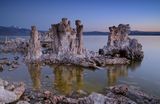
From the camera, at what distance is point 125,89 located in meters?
23.3

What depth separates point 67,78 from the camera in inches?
1246

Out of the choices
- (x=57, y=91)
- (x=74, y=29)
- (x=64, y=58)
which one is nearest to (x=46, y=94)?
(x=57, y=91)

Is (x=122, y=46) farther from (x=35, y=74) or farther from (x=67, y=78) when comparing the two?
(x=35, y=74)

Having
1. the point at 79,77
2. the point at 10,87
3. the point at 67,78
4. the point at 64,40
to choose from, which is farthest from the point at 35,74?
the point at 64,40

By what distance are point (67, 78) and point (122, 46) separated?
25.2 meters

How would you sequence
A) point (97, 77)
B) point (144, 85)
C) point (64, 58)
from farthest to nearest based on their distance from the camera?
point (64, 58)
point (97, 77)
point (144, 85)

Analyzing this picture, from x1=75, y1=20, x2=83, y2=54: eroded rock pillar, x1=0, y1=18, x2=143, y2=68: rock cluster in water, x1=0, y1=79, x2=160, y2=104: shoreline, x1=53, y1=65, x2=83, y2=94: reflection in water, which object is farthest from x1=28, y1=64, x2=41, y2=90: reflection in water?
x1=75, y1=20, x2=83, y2=54: eroded rock pillar

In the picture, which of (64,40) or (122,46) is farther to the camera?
(122,46)

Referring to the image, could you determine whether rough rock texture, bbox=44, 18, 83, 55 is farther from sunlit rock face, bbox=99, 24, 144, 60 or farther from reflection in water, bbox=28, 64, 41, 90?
sunlit rock face, bbox=99, 24, 144, 60

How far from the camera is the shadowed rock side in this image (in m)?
42.4

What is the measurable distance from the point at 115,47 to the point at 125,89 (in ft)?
102

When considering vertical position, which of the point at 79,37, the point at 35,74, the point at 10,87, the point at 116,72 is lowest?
the point at 116,72

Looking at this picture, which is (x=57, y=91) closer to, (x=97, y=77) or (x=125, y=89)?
(x=125, y=89)

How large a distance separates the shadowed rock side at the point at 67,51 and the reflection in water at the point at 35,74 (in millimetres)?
3720
